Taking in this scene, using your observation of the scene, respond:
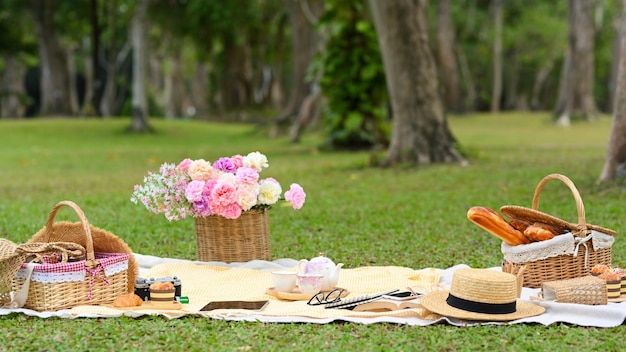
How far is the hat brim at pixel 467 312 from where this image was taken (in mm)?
4352

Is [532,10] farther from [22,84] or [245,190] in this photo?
[245,190]

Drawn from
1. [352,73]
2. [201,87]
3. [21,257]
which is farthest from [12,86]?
[21,257]

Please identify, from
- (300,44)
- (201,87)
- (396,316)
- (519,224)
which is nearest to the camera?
(396,316)

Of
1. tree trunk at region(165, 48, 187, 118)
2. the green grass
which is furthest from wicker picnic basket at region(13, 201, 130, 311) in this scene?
tree trunk at region(165, 48, 187, 118)

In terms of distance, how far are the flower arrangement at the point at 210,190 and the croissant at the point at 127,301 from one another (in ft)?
3.61

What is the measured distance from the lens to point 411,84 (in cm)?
1266

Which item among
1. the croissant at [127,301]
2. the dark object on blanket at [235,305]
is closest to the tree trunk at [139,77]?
the croissant at [127,301]

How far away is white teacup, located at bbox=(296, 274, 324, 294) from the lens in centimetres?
503

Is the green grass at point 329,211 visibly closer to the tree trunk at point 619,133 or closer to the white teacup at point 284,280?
the tree trunk at point 619,133

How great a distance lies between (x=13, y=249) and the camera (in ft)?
15.2

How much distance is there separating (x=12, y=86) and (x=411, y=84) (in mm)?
30591

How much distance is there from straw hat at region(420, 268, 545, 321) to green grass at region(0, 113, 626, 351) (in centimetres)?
10

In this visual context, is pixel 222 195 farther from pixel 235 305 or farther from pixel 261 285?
pixel 235 305

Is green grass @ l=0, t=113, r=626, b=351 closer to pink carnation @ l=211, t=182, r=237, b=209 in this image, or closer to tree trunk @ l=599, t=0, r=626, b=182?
tree trunk @ l=599, t=0, r=626, b=182
